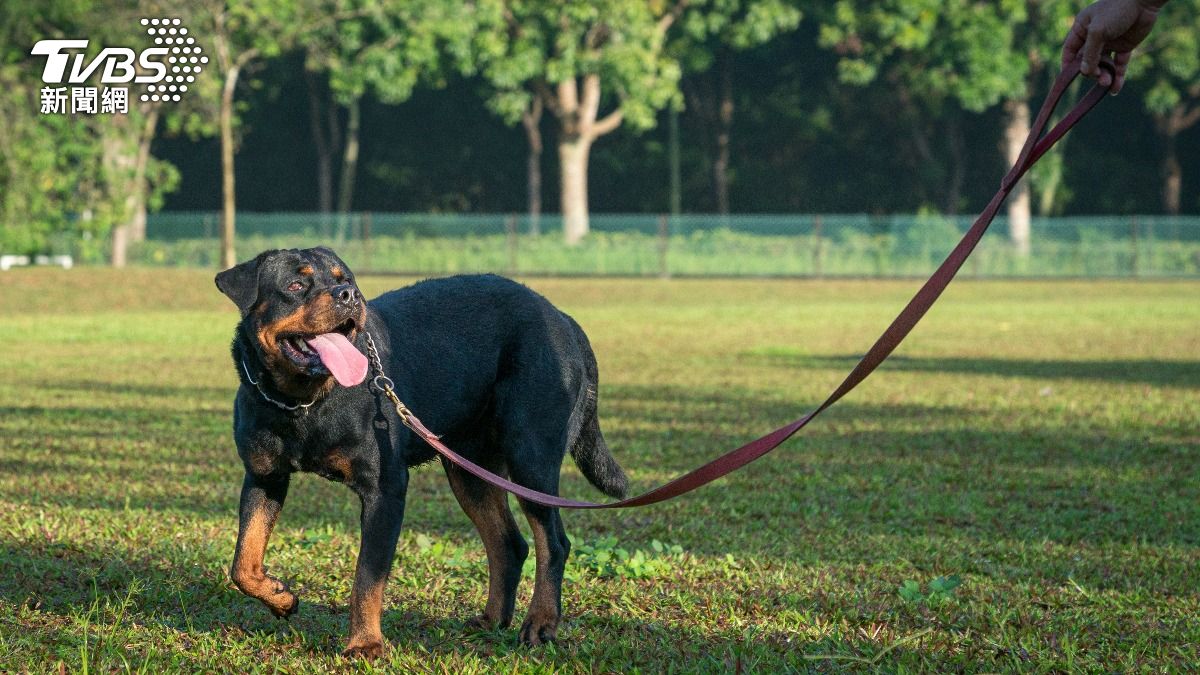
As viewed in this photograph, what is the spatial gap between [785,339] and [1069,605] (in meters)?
17.8

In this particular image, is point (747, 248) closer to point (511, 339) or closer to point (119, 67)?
point (119, 67)

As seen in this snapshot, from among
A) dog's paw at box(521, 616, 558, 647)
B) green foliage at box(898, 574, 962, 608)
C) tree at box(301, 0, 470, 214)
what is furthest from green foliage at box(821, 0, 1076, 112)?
dog's paw at box(521, 616, 558, 647)

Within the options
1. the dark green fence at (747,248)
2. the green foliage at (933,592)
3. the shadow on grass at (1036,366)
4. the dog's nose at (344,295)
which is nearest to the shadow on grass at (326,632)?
the green foliage at (933,592)

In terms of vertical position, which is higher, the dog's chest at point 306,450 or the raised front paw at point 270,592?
the dog's chest at point 306,450

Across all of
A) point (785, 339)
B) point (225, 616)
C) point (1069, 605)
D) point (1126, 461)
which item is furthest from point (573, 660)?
point (785, 339)

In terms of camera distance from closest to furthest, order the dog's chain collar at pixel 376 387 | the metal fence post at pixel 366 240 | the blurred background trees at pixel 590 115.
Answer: the dog's chain collar at pixel 376 387 < the blurred background trees at pixel 590 115 < the metal fence post at pixel 366 240

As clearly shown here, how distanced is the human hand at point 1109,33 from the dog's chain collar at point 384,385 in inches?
91.2

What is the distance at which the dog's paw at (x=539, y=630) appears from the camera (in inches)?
203

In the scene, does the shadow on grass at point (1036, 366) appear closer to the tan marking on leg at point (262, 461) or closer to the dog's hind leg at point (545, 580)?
the dog's hind leg at point (545, 580)

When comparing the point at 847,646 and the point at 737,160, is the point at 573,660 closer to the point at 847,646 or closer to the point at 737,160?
the point at 847,646

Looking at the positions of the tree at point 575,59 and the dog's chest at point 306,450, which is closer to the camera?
the dog's chest at point 306,450

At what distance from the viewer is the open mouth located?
4.77 meters

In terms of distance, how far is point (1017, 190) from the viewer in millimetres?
47531

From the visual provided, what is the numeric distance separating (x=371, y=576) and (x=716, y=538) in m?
2.94
